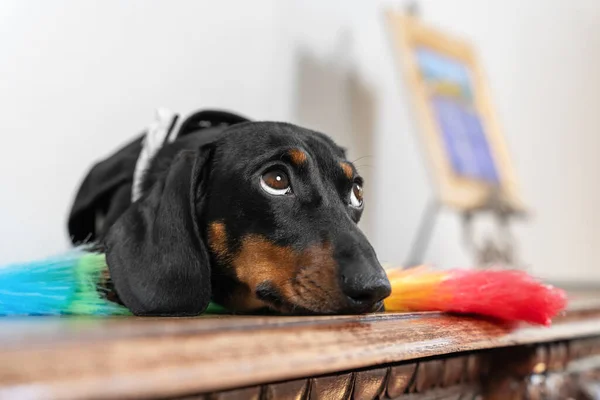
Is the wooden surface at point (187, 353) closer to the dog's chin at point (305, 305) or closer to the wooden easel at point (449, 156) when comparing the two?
the dog's chin at point (305, 305)

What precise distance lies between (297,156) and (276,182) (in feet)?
0.13

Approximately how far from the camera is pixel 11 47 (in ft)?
4.25

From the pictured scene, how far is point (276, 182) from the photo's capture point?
2.52 feet

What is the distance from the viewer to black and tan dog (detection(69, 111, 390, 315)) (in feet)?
2.20

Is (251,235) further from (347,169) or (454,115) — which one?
(454,115)

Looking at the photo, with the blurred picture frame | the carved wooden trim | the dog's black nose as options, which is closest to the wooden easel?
the blurred picture frame

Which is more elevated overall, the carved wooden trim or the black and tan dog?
the black and tan dog

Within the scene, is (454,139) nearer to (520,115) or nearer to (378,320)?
(520,115)

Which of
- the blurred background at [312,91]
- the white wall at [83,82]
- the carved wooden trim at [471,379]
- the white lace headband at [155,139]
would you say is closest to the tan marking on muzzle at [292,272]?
the carved wooden trim at [471,379]

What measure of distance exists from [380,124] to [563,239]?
1467 mm

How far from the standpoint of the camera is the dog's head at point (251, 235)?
0.67m

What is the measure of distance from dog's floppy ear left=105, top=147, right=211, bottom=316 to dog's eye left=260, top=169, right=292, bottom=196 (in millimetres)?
89

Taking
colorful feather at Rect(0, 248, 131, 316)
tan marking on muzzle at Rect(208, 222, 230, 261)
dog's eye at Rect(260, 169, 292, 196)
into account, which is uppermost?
dog's eye at Rect(260, 169, 292, 196)

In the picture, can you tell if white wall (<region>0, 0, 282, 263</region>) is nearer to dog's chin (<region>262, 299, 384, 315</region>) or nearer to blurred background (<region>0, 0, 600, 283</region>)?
blurred background (<region>0, 0, 600, 283</region>)
